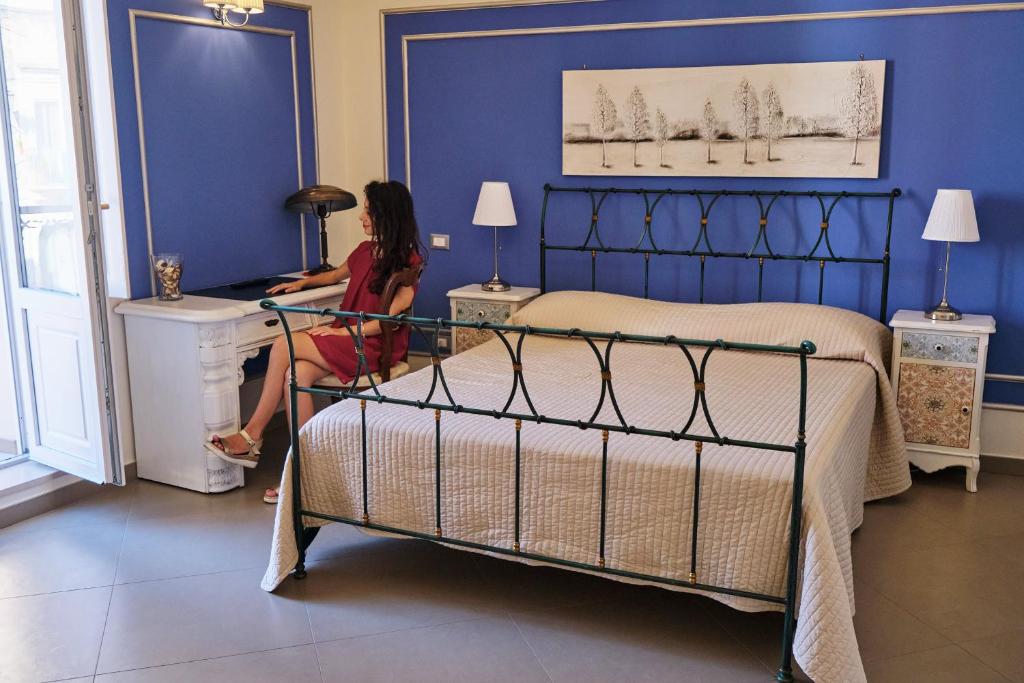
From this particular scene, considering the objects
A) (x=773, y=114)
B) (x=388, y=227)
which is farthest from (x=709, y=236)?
(x=388, y=227)

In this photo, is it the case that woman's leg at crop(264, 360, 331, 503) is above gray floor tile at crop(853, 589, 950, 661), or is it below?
above

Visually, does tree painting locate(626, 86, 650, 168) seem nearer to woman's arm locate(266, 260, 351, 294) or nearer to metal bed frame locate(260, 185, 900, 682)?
metal bed frame locate(260, 185, 900, 682)

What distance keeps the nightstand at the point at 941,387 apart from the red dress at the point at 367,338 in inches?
82.5

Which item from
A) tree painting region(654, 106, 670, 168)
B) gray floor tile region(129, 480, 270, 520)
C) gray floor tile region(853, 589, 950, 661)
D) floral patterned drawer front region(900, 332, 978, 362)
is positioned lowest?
gray floor tile region(853, 589, 950, 661)

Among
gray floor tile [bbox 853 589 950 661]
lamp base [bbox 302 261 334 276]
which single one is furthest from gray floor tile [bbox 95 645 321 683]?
lamp base [bbox 302 261 334 276]

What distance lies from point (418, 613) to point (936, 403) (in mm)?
2385

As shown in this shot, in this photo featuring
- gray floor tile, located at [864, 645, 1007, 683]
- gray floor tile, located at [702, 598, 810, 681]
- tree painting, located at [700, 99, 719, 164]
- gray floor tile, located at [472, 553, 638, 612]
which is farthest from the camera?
tree painting, located at [700, 99, 719, 164]

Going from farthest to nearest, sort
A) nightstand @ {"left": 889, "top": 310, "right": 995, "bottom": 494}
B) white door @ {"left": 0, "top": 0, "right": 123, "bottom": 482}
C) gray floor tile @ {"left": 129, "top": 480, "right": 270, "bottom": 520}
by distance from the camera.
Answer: nightstand @ {"left": 889, "top": 310, "right": 995, "bottom": 494}
gray floor tile @ {"left": 129, "top": 480, "right": 270, "bottom": 520}
white door @ {"left": 0, "top": 0, "right": 123, "bottom": 482}

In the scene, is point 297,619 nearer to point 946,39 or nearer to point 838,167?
point 838,167

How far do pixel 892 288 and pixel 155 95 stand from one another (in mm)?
3384

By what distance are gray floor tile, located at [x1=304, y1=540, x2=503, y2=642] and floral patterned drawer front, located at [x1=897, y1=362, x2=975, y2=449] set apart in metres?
2.01

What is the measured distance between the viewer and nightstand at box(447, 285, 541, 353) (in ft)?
15.6

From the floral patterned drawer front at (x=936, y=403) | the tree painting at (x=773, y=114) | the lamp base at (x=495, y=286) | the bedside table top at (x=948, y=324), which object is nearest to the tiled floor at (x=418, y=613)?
the floral patterned drawer front at (x=936, y=403)

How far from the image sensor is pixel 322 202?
4879 millimetres
